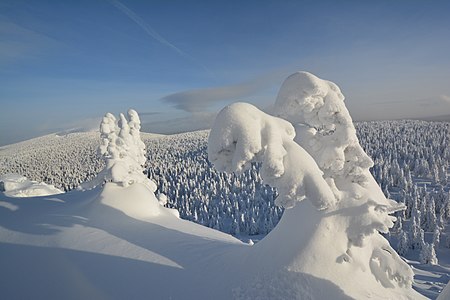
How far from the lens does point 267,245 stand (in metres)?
7.09

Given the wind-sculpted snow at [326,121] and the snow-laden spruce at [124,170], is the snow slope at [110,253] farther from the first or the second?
the wind-sculpted snow at [326,121]

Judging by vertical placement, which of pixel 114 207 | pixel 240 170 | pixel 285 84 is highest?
pixel 285 84

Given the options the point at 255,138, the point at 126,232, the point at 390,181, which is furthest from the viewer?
the point at 390,181

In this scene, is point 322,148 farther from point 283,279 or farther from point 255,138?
point 283,279

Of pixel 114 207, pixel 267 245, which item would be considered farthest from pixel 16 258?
pixel 267 245

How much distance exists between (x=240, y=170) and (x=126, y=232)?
7.52 meters

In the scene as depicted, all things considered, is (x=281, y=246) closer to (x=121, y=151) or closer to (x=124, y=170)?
(x=124, y=170)

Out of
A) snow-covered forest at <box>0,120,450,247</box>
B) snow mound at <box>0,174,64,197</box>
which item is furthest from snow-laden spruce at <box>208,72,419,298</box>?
snow-covered forest at <box>0,120,450,247</box>

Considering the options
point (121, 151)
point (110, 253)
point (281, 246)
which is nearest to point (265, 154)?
point (281, 246)

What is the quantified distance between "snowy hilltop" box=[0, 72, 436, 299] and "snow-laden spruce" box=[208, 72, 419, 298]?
24 millimetres

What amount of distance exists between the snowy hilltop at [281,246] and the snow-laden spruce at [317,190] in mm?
24

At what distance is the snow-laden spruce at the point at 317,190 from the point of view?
18.2 feet

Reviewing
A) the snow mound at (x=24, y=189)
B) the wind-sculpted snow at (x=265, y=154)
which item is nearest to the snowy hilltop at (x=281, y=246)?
the wind-sculpted snow at (x=265, y=154)

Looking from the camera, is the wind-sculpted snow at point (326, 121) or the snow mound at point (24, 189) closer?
the wind-sculpted snow at point (326, 121)
